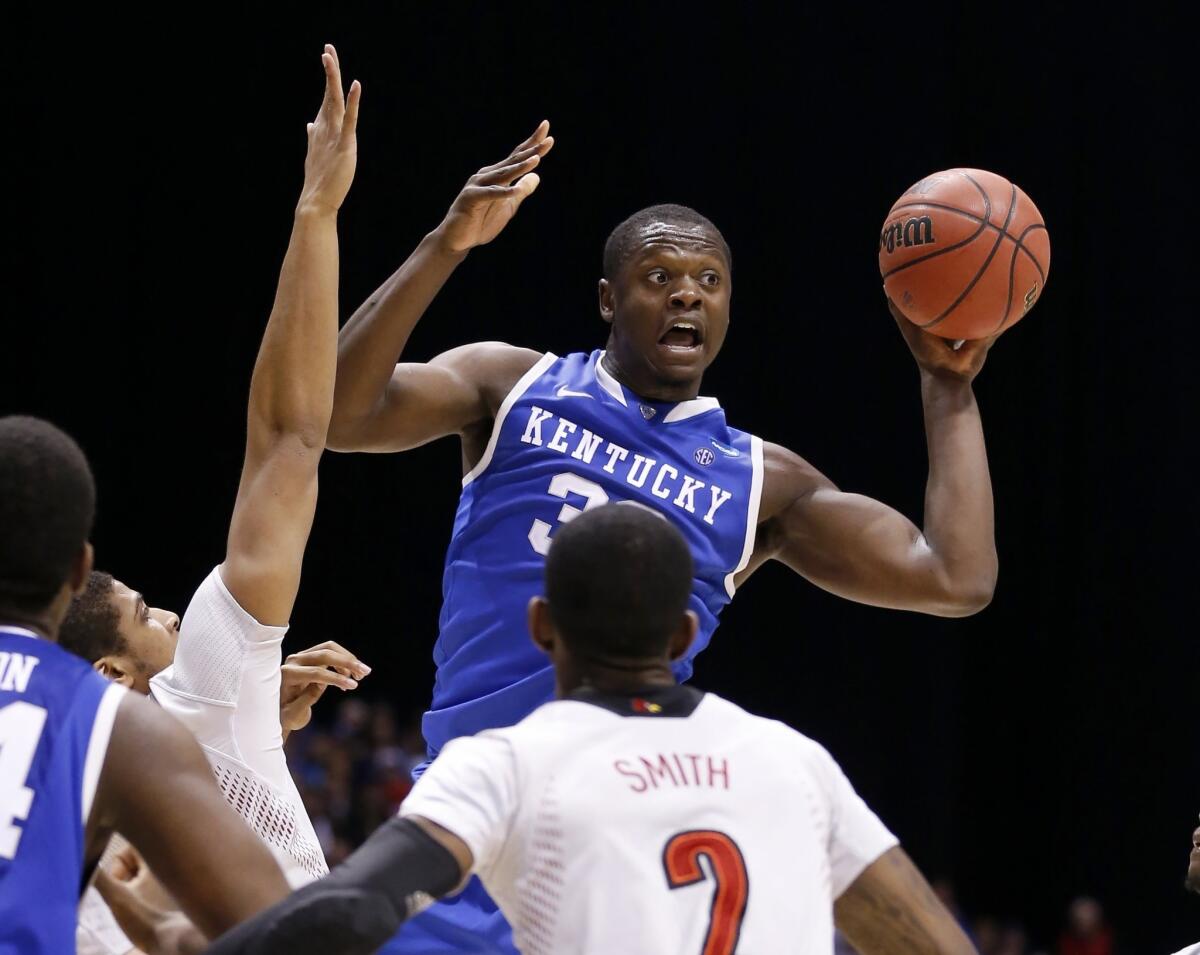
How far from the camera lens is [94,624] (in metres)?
3.70

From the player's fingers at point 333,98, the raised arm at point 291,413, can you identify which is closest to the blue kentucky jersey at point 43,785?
the raised arm at point 291,413

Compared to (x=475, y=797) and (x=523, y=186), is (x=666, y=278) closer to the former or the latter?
(x=523, y=186)

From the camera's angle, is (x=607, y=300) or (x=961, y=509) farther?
(x=607, y=300)

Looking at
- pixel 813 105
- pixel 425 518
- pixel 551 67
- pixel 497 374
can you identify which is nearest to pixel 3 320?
pixel 425 518

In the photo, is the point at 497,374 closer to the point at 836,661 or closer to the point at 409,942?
the point at 409,942

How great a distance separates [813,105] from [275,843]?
414 inches

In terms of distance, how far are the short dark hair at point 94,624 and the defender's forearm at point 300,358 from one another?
469mm

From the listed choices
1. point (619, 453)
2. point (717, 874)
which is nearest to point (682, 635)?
point (717, 874)

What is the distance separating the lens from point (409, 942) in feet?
11.6

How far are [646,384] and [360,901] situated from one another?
2.31 metres

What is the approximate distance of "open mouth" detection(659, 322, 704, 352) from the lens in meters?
4.36

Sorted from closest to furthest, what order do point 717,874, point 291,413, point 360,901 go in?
point 360,901
point 717,874
point 291,413

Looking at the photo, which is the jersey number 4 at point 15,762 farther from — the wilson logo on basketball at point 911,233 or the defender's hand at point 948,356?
the wilson logo on basketball at point 911,233

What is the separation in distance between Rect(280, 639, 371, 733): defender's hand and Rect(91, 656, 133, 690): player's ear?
0.50 metres
